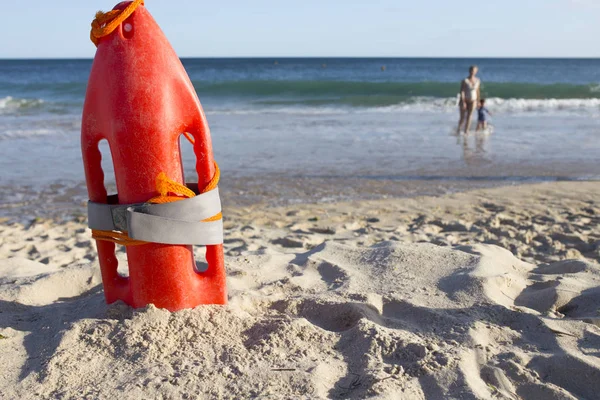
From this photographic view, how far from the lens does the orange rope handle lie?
216 centimetres

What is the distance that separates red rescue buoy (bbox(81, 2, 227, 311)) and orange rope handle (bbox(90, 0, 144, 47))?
0.6 inches

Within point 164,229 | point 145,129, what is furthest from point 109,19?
point 164,229

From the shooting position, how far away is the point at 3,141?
36.1 feet

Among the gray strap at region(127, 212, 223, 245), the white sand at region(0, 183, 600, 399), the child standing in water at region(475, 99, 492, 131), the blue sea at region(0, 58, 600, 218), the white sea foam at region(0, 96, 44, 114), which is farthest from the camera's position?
the white sea foam at region(0, 96, 44, 114)

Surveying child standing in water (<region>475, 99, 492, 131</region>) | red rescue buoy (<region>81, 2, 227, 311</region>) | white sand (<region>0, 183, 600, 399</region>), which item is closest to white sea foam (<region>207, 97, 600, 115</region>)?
child standing in water (<region>475, 99, 492, 131</region>)

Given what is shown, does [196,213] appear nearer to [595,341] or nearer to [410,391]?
[410,391]

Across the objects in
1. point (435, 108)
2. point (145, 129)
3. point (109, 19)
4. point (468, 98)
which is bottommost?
point (435, 108)

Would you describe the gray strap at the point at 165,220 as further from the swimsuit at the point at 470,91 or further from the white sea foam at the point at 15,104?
the white sea foam at the point at 15,104

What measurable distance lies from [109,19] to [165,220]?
31.6 inches

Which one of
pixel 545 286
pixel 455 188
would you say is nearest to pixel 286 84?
pixel 455 188

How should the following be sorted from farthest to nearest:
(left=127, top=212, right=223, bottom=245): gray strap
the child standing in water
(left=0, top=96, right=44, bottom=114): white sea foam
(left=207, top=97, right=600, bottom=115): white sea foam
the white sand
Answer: (left=0, top=96, right=44, bottom=114): white sea foam → (left=207, top=97, right=600, bottom=115): white sea foam → the child standing in water → (left=127, top=212, right=223, bottom=245): gray strap → the white sand

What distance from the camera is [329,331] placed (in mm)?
2387

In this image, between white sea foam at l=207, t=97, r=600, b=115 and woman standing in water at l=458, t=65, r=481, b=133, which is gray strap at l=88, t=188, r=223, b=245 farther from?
white sea foam at l=207, t=97, r=600, b=115

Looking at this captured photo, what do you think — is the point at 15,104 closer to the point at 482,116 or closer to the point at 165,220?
the point at 482,116
